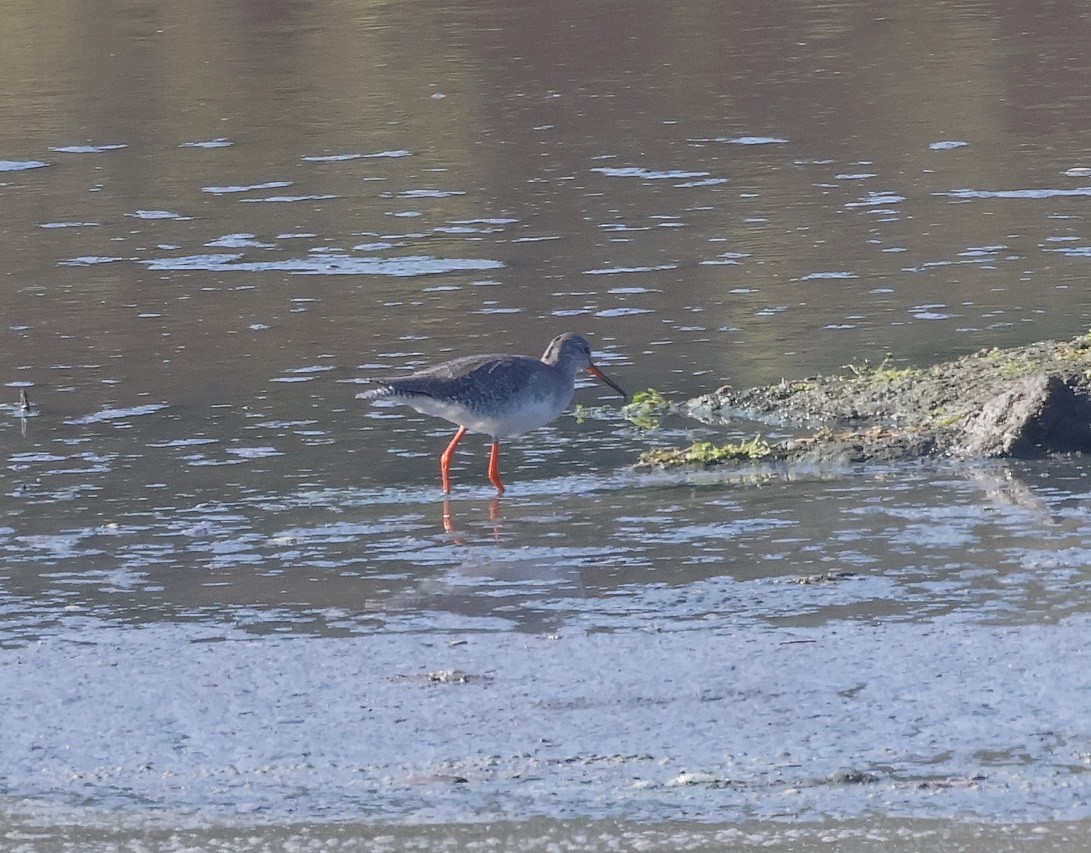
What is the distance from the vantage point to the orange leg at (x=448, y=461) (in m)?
8.90

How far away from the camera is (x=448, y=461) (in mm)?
9188

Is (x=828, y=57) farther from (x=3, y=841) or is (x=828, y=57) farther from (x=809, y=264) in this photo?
(x=3, y=841)

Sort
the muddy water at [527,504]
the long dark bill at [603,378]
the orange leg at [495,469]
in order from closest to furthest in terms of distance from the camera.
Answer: the muddy water at [527,504], the orange leg at [495,469], the long dark bill at [603,378]

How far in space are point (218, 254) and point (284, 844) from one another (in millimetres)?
10379

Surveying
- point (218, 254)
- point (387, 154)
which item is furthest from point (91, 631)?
point (387, 154)

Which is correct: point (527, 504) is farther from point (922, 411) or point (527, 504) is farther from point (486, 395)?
point (922, 411)

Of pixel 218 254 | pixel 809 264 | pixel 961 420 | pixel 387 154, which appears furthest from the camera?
pixel 387 154

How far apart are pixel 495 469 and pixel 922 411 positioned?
6.61ft

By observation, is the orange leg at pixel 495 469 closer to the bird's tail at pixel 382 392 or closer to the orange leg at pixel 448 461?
the orange leg at pixel 448 461

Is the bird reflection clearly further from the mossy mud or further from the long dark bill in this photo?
the long dark bill

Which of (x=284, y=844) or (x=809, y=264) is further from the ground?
(x=284, y=844)

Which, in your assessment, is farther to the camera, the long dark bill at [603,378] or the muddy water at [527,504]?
the long dark bill at [603,378]

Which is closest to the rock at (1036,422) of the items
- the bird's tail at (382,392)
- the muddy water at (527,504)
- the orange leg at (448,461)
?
the muddy water at (527,504)

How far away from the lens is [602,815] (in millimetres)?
5133
